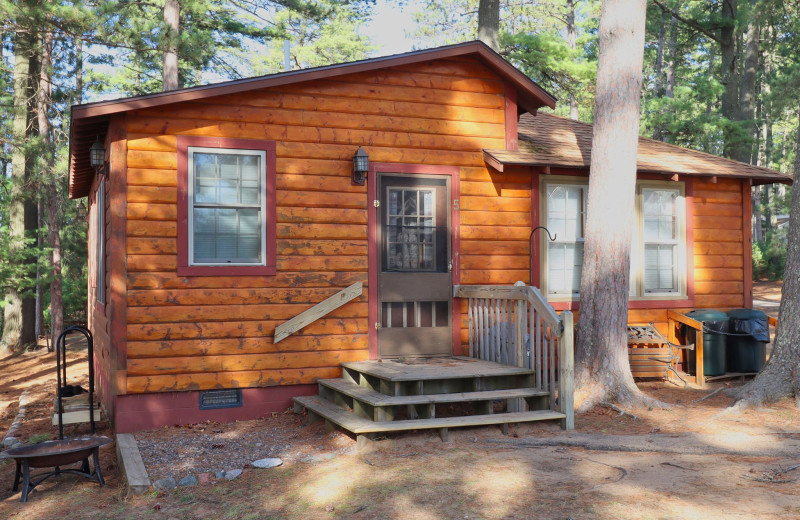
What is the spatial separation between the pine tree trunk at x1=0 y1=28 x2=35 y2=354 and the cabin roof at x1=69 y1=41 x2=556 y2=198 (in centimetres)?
667

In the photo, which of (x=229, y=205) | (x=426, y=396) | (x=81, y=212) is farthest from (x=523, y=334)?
(x=81, y=212)

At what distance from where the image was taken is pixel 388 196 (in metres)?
8.20

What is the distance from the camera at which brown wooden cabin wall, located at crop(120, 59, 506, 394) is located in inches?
284

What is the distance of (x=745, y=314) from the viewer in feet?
31.2

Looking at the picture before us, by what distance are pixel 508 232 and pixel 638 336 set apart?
7.41 ft

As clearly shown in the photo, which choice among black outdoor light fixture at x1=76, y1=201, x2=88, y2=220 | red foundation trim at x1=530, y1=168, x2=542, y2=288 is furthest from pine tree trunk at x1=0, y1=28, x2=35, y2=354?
red foundation trim at x1=530, y1=168, x2=542, y2=288

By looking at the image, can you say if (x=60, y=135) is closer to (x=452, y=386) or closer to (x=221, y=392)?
(x=221, y=392)

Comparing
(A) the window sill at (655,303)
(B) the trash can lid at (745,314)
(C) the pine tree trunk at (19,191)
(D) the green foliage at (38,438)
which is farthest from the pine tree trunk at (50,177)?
(B) the trash can lid at (745,314)

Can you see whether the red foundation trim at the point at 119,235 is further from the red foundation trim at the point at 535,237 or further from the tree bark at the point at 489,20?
the tree bark at the point at 489,20

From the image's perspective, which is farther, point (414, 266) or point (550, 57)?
point (550, 57)

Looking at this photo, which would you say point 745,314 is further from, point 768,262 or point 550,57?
point 768,262

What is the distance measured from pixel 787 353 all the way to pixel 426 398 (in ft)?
13.3

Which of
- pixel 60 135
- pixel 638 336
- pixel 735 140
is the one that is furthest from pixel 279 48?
pixel 638 336

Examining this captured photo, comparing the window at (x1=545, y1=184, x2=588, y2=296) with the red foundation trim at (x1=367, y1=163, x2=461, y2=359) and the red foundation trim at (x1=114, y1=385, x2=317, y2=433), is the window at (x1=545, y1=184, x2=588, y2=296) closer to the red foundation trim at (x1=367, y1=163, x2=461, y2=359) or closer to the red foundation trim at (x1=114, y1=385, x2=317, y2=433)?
the red foundation trim at (x1=367, y1=163, x2=461, y2=359)
